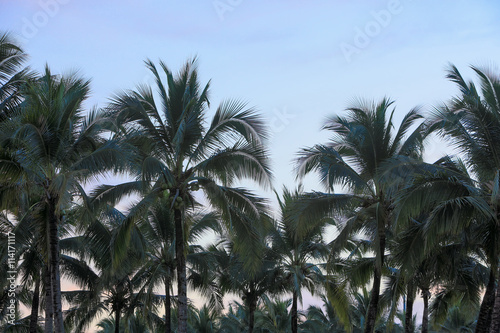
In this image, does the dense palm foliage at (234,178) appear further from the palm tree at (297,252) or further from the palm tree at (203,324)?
the palm tree at (203,324)

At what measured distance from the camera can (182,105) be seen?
1850 cm

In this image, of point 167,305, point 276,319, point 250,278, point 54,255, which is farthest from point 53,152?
point 276,319

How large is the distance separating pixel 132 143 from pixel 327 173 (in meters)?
5.94

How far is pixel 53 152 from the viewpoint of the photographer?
1573 centimetres

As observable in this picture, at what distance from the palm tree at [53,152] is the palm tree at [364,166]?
6.18 m

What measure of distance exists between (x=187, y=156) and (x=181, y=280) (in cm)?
374

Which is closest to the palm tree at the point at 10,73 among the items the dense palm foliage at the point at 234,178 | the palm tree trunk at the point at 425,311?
the dense palm foliage at the point at 234,178

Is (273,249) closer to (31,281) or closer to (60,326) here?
(31,281)

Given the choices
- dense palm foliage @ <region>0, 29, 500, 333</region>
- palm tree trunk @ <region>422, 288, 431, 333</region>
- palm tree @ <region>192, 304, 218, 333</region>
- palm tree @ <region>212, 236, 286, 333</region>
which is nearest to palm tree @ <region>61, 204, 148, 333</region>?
dense palm foliage @ <region>0, 29, 500, 333</region>

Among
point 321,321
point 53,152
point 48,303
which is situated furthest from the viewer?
point 321,321

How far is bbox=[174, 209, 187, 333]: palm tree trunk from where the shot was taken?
17.3 m

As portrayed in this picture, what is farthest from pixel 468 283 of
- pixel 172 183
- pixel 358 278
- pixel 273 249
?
pixel 172 183

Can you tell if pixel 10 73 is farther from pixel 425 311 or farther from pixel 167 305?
pixel 425 311

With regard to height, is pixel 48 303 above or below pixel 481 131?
below
